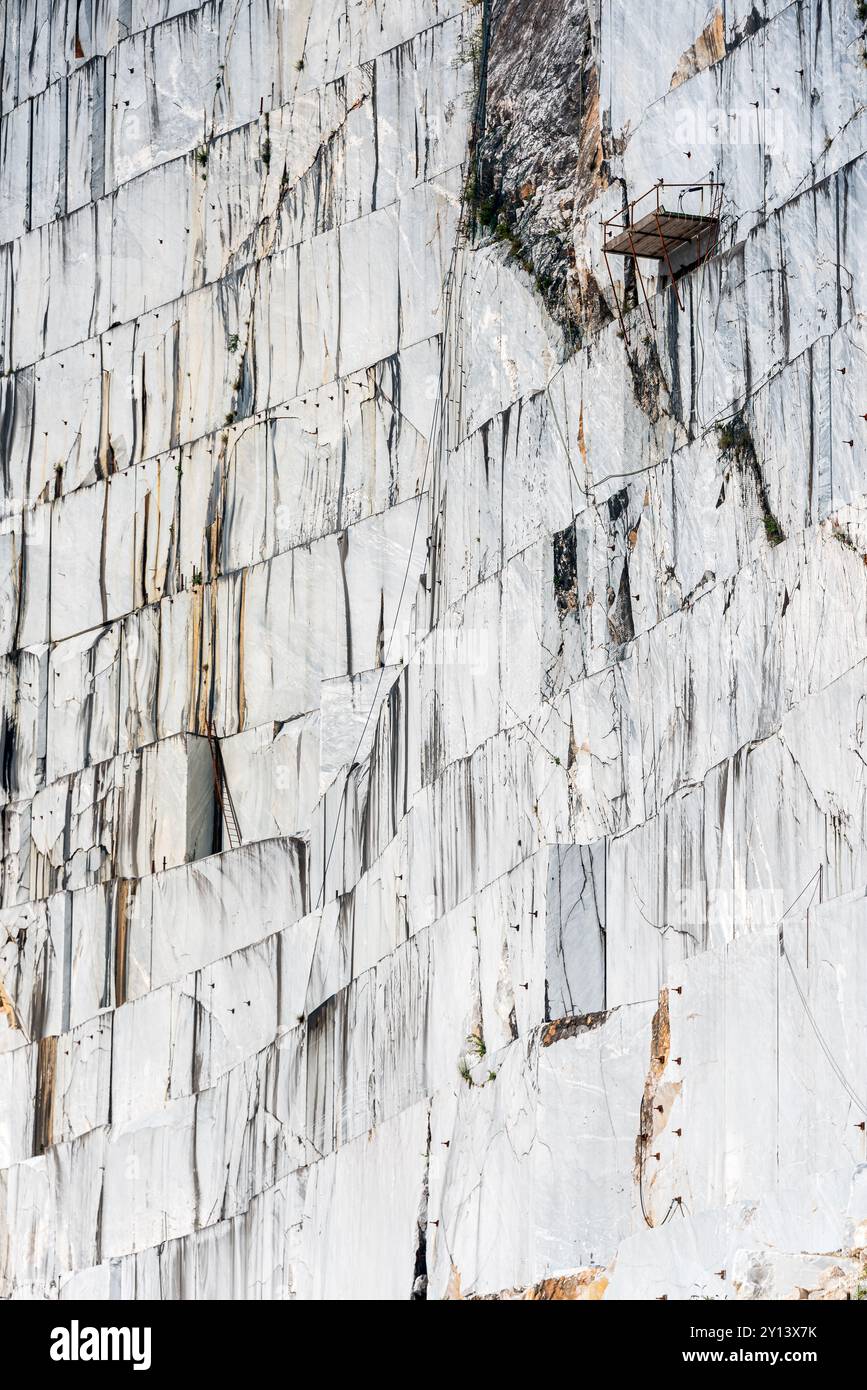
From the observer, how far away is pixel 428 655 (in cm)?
1806

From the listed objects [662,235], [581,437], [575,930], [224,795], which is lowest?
[575,930]

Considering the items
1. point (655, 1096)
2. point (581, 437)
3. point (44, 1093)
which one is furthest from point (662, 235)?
point (44, 1093)

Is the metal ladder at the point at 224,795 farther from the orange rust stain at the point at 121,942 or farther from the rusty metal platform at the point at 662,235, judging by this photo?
the rusty metal platform at the point at 662,235

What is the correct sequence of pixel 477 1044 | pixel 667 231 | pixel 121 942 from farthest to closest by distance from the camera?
pixel 121 942, pixel 667 231, pixel 477 1044

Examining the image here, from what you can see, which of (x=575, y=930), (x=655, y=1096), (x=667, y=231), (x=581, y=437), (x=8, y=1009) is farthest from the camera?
(x=8, y=1009)

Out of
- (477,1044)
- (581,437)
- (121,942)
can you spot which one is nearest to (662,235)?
(581,437)

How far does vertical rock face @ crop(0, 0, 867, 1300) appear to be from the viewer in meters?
12.9

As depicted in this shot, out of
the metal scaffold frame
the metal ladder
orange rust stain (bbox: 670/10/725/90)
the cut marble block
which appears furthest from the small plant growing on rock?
orange rust stain (bbox: 670/10/725/90)

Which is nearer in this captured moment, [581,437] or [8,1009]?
[581,437]

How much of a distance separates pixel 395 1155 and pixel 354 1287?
971 mm

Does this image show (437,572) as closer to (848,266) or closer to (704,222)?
(704,222)

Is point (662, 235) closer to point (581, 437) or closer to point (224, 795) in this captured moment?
point (581, 437)

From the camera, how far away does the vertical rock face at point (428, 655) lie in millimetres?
12945

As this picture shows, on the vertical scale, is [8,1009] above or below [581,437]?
below
